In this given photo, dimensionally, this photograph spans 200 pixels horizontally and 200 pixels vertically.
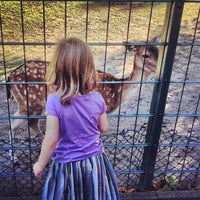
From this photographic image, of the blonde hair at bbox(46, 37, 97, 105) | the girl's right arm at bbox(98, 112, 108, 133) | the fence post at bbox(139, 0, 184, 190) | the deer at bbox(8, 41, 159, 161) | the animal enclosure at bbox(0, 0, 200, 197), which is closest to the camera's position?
the blonde hair at bbox(46, 37, 97, 105)

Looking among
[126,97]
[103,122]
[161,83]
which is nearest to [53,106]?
[103,122]

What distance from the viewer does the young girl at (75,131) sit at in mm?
1858

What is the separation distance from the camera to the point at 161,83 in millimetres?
2625

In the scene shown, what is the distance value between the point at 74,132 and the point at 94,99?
211mm

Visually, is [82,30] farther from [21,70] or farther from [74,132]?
[74,132]

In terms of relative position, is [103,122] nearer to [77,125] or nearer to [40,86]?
[77,125]

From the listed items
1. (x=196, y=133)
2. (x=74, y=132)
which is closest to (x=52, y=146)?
(x=74, y=132)

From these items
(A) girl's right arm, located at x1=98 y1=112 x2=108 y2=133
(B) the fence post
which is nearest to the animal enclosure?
(B) the fence post

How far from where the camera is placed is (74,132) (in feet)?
6.57

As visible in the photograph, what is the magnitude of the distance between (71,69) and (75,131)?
36 centimetres

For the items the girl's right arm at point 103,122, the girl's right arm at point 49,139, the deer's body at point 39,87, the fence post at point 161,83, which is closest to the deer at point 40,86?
the deer's body at point 39,87

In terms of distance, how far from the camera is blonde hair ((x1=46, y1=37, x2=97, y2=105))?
1838 millimetres

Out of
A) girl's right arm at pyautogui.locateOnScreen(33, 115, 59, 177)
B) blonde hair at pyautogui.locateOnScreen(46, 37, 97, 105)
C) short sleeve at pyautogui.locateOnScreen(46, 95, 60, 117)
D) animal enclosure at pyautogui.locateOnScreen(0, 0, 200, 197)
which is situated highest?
blonde hair at pyautogui.locateOnScreen(46, 37, 97, 105)

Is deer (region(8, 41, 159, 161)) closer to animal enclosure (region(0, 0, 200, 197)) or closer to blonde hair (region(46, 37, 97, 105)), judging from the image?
animal enclosure (region(0, 0, 200, 197))
